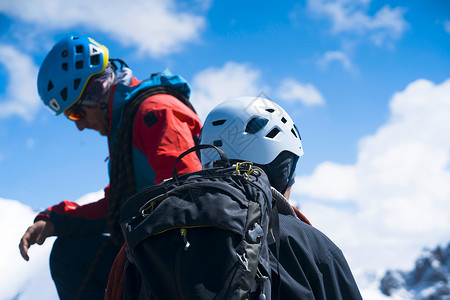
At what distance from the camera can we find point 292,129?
3371 mm

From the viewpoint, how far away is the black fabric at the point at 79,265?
4.18 m

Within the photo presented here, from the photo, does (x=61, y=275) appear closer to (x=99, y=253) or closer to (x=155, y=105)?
(x=99, y=253)

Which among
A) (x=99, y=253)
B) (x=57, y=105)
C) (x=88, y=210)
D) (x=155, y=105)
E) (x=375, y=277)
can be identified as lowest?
(x=99, y=253)

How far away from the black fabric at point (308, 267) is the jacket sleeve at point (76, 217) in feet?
8.50

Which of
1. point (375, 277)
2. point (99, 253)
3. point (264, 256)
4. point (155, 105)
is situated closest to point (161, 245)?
point (264, 256)

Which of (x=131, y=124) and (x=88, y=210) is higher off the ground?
(x=131, y=124)

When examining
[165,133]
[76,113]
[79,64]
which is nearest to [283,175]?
[165,133]

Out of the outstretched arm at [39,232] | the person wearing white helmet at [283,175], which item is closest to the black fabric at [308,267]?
the person wearing white helmet at [283,175]

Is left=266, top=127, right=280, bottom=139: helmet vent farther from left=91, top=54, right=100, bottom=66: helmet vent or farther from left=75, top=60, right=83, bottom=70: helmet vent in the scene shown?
left=75, top=60, right=83, bottom=70: helmet vent

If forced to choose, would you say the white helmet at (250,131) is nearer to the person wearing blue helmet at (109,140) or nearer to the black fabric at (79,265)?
the person wearing blue helmet at (109,140)

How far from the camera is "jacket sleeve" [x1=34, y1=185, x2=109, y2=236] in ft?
14.4

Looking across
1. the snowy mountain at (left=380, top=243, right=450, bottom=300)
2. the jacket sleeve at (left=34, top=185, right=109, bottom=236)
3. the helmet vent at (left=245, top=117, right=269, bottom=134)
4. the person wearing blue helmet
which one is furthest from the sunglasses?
the snowy mountain at (left=380, top=243, right=450, bottom=300)

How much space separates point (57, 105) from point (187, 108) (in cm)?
170

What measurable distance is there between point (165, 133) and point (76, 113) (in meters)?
1.65
